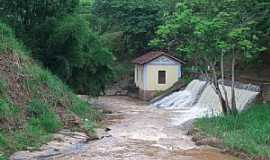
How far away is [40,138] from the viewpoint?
16.6m

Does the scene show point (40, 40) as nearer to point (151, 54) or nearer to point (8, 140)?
point (8, 140)

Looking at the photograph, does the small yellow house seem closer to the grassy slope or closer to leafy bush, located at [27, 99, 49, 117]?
the grassy slope

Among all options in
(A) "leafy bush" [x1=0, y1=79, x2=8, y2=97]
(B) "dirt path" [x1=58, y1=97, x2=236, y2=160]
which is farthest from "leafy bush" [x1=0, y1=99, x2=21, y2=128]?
(B) "dirt path" [x1=58, y1=97, x2=236, y2=160]

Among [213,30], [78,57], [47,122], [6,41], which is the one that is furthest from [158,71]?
[47,122]

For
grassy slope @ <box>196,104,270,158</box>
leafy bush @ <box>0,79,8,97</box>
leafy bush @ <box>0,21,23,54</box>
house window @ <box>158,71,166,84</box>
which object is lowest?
grassy slope @ <box>196,104,270,158</box>

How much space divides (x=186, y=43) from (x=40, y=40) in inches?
296

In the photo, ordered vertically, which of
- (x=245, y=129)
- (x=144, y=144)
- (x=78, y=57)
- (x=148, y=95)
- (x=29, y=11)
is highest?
(x=29, y=11)

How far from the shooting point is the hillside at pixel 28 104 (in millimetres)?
15928

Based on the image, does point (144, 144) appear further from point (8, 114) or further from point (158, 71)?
point (158, 71)

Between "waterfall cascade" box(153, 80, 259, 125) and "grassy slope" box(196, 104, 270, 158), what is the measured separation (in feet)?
9.80

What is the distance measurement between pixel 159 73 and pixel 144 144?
837 inches

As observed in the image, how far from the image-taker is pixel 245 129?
18.6 m

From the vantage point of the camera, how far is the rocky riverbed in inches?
623

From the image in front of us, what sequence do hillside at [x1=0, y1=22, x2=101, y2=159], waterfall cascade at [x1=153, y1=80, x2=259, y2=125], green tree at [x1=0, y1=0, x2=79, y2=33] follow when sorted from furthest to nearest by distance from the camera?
waterfall cascade at [x1=153, y1=80, x2=259, y2=125]
green tree at [x1=0, y1=0, x2=79, y2=33]
hillside at [x1=0, y1=22, x2=101, y2=159]
